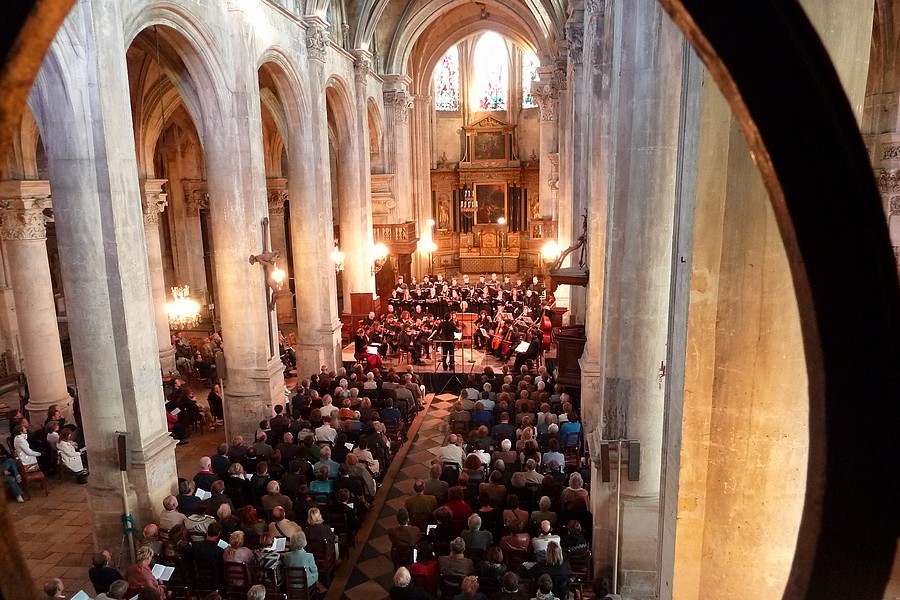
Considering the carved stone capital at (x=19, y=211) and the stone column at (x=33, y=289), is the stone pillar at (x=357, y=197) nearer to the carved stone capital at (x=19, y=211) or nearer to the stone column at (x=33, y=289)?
the stone column at (x=33, y=289)

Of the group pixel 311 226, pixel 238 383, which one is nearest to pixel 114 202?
pixel 238 383

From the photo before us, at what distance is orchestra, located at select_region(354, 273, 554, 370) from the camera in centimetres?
1730

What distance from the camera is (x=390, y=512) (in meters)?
9.88

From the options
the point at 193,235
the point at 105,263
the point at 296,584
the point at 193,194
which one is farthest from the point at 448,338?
the point at 193,194

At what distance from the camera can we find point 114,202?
805 centimetres

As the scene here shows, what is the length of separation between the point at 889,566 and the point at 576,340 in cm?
1202

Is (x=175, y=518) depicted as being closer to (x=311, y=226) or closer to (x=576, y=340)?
(x=576, y=340)

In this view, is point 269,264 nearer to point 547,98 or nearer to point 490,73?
point 547,98

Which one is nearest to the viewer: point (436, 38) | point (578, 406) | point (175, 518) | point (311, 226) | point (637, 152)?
point (637, 152)

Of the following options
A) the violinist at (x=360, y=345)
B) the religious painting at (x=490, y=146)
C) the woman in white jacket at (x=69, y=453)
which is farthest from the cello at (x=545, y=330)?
the religious painting at (x=490, y=146)

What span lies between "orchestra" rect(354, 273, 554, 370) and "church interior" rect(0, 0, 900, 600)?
6.0 inches

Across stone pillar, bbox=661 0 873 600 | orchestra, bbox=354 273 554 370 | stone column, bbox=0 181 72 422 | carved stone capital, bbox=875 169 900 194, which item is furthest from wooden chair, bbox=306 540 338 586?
carved stone capital, bbox=875 169 900 194

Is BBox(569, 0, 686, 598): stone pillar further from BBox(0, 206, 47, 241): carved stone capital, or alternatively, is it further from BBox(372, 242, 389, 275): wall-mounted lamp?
BBox(372, 242, 389, 275): wall-mounted lamp

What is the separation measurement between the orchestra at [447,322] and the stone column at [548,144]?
15.0 feet
